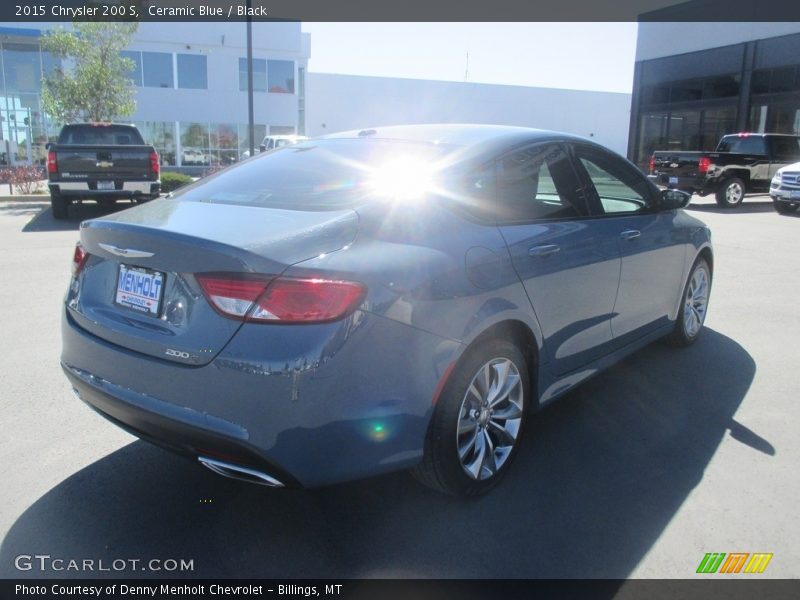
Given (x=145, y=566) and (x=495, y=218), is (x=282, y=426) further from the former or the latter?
(x=495, y=218)

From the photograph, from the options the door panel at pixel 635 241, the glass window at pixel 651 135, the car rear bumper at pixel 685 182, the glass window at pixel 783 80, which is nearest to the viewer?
the door panel at pixel 635 241

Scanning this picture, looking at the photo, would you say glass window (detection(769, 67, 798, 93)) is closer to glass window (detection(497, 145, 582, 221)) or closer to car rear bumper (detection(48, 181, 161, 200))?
car rear bumper (detection(48, 181, 161, 200))

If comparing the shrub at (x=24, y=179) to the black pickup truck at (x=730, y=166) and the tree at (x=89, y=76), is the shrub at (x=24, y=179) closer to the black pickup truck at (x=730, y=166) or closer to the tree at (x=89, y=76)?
the tree at (x=89, y=76)

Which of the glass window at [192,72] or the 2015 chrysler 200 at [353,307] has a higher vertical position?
the glass window at [192,72]

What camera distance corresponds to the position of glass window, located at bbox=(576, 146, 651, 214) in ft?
13.5

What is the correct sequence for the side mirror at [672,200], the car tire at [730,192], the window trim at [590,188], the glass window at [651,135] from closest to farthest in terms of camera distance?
1. the window trim at [590,188]
2. the side mirror at [672,200]
3. the car tire at [730,192]
4. the glass window at [651,135]

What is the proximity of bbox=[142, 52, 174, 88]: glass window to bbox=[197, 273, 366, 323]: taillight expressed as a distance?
3755 cm

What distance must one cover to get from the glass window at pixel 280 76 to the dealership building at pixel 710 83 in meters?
18.5

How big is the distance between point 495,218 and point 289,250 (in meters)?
1.13

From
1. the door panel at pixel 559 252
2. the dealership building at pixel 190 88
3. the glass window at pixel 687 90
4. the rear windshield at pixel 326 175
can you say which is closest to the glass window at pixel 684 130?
the glass window at pixel 687 90

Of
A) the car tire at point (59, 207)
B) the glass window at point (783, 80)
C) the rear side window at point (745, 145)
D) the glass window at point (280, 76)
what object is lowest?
Result: the car tire at point (59, 207)

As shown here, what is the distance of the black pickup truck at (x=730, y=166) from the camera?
1797 cm

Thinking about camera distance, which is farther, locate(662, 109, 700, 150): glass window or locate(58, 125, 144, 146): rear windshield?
locate(662, 109, 700, 150): glass window

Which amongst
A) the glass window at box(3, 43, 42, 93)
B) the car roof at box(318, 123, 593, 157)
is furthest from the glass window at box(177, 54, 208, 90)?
the car roof at box(318, 123, 593, 157)
